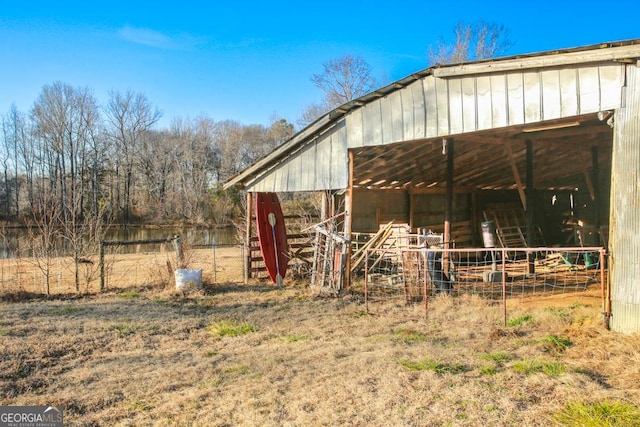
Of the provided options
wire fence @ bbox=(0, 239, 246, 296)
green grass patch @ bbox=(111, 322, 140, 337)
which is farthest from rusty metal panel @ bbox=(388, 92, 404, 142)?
green grass patch @ bbox=(111, 322, 140, 337)

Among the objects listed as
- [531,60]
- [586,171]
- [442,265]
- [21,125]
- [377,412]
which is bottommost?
[377,412]

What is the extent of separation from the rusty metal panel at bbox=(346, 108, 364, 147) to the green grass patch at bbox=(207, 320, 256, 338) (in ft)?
14.7

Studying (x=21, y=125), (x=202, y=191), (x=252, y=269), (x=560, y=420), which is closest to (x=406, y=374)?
(x=560, y=420)

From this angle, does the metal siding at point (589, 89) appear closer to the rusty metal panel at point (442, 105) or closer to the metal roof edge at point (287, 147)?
the rusty metal panel at point (442, 105)

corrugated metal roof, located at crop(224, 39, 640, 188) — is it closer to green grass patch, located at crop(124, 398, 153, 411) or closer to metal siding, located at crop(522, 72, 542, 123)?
metal siding, located at crop(522, 72, 542, 123)

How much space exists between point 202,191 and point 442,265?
130 ft

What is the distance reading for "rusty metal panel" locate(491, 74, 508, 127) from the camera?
7.87m

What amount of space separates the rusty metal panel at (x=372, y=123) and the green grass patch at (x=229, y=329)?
4.52 meters

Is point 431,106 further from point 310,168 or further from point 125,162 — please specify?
point 125,162

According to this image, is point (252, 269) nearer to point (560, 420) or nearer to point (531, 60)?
point (531, 60)

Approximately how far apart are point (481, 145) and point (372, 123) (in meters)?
4.22

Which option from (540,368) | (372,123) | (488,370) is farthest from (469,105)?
(488,370)

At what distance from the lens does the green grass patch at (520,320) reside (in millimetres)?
6934

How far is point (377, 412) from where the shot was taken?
13.3ft
